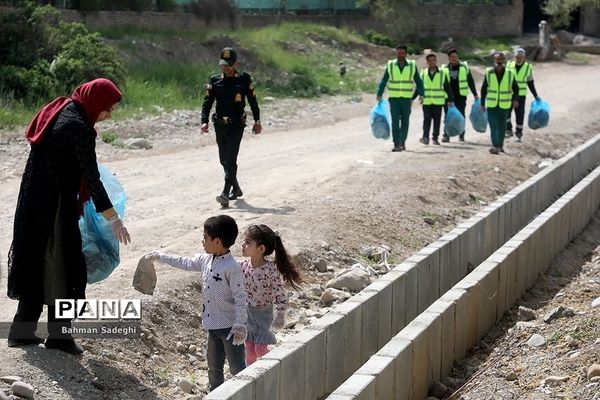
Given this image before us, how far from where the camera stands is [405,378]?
24.0ft

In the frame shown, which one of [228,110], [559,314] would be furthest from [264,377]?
[228,110]

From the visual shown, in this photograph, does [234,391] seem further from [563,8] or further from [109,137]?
[563,8]

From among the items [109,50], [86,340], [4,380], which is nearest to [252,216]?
[86,340]

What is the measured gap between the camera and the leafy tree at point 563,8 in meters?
49.0

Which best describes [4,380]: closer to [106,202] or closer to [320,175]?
[106,202]

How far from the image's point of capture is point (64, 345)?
277 inches

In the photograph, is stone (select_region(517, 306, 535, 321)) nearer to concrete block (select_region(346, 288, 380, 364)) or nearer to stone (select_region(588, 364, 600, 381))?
concrete block (select_region(346, 288, 380, 364))

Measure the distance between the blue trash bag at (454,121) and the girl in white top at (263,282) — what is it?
12.1 meters

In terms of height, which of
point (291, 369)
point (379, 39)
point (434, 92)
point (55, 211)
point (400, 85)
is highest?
point (55, 211)

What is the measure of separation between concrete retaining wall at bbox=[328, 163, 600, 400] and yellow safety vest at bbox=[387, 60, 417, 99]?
470 centimetres

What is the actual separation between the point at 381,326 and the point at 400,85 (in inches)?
359

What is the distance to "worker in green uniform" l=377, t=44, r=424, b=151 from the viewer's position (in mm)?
17344

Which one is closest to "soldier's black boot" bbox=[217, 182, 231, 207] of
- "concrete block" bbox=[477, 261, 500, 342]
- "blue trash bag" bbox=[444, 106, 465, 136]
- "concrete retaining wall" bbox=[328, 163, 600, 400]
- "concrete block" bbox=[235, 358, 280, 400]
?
"concrete retaining wall" bbox=[328, 163, 600, 400]

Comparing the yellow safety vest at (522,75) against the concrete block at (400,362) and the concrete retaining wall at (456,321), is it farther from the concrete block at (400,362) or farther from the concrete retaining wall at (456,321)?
the concrete block at (400,362)
